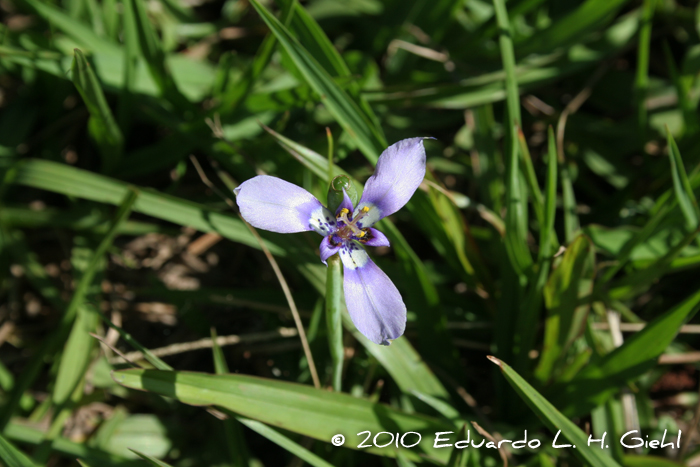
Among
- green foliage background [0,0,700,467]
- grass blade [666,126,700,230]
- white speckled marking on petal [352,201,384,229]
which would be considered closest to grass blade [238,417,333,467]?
green foliage background [0,0,700,467]

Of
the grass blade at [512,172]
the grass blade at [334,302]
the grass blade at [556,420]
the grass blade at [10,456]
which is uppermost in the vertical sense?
the grass blade at [512,172]

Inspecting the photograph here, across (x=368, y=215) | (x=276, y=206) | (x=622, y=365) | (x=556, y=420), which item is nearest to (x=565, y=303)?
(x=622, y=365)

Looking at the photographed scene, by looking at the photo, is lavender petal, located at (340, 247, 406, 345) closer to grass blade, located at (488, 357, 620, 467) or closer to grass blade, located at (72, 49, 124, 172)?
grass blade, located at (488, 357, 620, 467)

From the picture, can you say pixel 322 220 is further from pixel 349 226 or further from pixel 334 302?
pixel 334 302

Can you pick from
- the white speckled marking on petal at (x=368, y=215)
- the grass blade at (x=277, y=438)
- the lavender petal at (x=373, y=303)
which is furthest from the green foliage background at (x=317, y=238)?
the white speckled marking on petal at (x=368, y=215)

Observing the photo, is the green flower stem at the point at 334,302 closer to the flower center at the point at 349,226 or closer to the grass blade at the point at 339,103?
the flower center at the point at 349,226

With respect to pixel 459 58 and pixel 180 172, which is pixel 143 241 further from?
pixel 459 58

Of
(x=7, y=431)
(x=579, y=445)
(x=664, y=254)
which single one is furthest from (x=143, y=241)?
(x=664, y=254)
